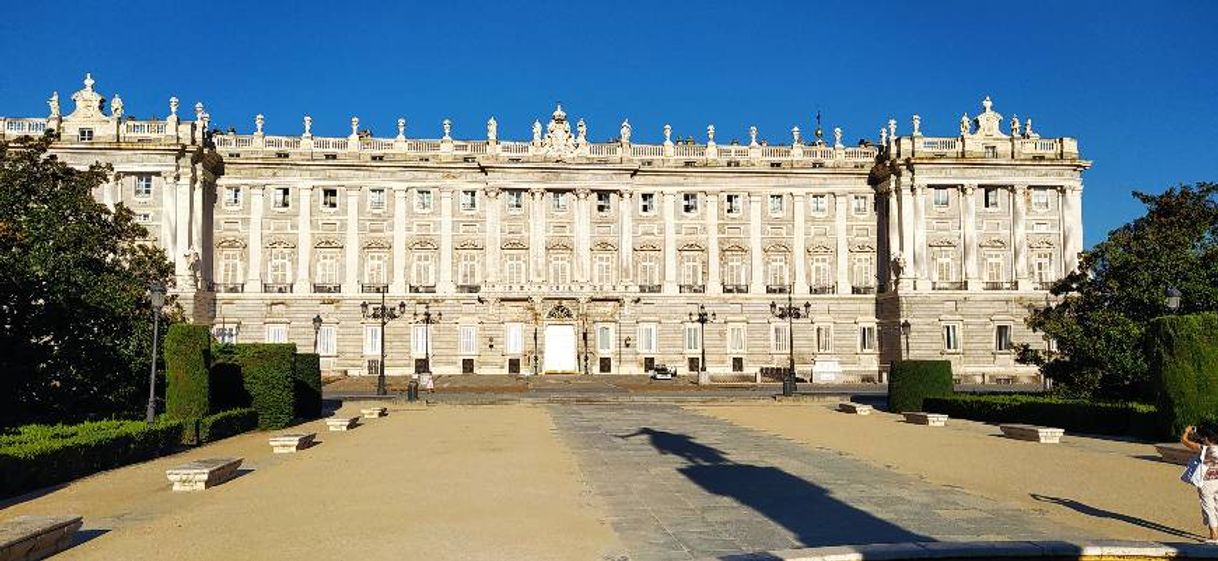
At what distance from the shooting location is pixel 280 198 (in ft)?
211

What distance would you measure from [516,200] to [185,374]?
4164 centimetres

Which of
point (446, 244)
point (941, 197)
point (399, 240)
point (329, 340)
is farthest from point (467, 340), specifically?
point (941, 197)

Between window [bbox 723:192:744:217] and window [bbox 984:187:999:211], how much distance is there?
1481 centimetres

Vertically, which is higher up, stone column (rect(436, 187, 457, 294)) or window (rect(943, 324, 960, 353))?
stone column (rect(436, 187, 457, 294))

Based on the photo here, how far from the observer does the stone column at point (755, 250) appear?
65938 mm

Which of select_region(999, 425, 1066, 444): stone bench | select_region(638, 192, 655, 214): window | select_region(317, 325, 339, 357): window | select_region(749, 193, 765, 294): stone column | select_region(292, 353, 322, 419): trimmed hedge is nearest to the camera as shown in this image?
select_region(999, 425, 1066, 444): stone bench

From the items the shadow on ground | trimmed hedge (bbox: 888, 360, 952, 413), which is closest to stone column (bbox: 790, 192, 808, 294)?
trimmed hedge (bbox: 888, 360, 952, 413)

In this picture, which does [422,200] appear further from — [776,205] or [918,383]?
[918,383]

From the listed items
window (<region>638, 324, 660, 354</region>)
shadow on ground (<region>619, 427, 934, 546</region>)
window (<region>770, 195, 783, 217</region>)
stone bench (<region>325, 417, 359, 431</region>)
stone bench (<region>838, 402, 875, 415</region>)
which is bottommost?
stone bench (<region>838, 402, 875, 415</region>)

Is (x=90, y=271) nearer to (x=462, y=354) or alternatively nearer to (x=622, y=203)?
(x=462, y=354)

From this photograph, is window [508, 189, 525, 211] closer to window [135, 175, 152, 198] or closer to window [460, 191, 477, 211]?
window [460, 191, 477, 211]

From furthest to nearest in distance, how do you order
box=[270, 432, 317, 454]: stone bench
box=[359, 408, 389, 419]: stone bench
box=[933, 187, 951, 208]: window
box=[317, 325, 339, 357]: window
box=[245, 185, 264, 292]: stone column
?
box=[933, 187, 951, 208]: window → box=[245, 185, 264, 292]: stone column → box=[317, 325, 339, 357]: window → box=[359, 408, 389, 419]: stone bench → box=[270, 432, 317, 454]: stone bench

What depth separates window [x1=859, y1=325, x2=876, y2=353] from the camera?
65625mm

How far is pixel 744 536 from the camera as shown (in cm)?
1188
